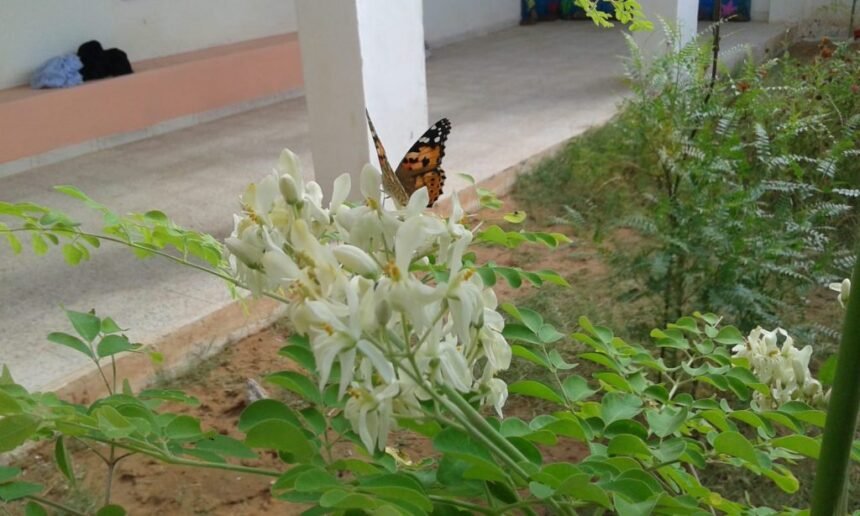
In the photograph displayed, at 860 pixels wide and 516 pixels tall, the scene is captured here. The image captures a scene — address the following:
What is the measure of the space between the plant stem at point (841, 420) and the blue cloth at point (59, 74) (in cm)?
575

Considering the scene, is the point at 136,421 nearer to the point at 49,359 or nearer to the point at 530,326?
the point at 530,326

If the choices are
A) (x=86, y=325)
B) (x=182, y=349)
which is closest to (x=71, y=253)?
(x=86, y=325)

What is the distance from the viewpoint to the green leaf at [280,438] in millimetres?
708

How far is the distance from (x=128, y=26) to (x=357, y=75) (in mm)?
3208

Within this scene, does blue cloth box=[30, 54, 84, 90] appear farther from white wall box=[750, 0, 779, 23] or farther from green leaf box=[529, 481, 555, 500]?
white wall box=[750, 0, 779, 23]

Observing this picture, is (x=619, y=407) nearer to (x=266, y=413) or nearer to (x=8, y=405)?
(x=266, y=413)

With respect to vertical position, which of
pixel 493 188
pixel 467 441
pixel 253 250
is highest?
pixel 253 250

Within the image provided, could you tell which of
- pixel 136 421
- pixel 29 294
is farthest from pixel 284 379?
pixel 29 294

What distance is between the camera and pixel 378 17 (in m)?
3.95

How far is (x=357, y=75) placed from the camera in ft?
13.0

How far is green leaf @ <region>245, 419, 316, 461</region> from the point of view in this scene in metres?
Answer: 0.71

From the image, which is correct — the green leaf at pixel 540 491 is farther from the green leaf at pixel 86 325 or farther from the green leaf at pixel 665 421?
the green leaf at pixel 86 325

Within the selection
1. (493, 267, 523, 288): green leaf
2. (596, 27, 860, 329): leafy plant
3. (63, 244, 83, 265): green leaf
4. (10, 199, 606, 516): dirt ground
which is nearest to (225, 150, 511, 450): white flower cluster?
(493, 267, 523, 288): green leaf

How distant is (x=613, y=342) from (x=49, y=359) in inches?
89.7
